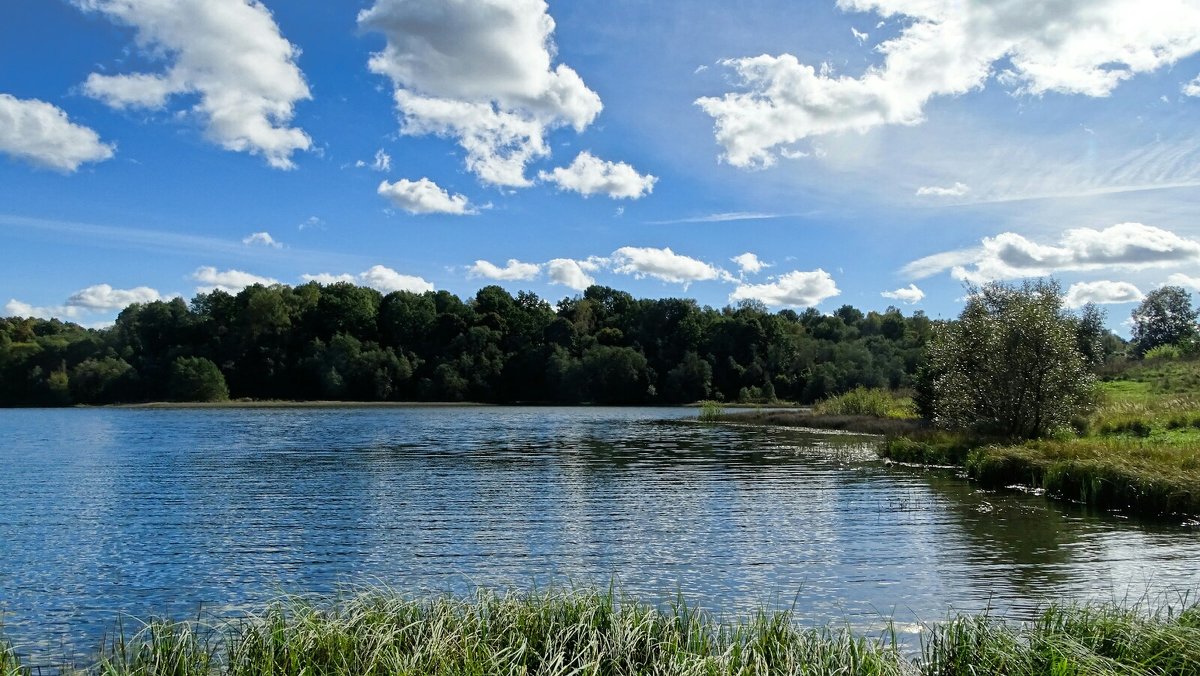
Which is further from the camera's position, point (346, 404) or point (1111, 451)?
point (346, 404)

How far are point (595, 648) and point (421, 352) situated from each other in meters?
155

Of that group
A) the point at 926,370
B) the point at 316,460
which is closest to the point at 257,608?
the point at 316,460

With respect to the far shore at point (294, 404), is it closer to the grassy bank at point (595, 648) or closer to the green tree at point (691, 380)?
the green tree at point (691, 380)

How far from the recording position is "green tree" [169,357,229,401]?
136 meters

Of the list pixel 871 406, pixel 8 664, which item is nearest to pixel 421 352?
pixel 871 406

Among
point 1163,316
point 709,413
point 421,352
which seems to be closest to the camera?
point 709,413

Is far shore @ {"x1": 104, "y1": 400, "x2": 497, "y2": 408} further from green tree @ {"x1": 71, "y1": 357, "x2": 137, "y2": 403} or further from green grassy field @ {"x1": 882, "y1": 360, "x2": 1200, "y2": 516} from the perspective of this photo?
green grassy field @ {"x1": 882, "y1": 360, "x2": 1200, "y2": 516}

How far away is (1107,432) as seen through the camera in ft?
128

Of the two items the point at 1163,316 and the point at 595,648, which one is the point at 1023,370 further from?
the point at 1163,316

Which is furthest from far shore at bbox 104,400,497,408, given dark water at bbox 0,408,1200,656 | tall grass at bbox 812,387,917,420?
dark water at bbox 0,408,1200,656

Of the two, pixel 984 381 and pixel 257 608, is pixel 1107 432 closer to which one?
pixel 984 381

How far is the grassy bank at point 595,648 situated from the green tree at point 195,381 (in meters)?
138

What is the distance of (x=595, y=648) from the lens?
930cm

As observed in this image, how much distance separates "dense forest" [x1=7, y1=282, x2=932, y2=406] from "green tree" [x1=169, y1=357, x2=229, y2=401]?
0.24 m
